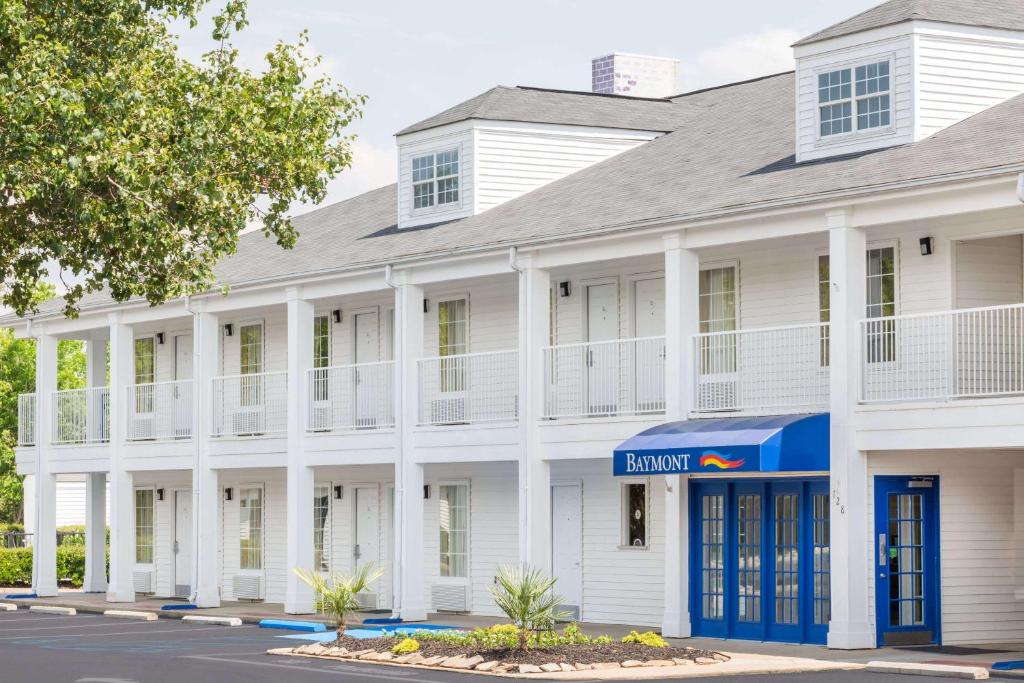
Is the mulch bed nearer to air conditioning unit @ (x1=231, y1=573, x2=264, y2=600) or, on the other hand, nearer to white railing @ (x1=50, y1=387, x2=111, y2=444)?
air conditioning unit @ (x1=231, y1=573, x2=264, y2=600)

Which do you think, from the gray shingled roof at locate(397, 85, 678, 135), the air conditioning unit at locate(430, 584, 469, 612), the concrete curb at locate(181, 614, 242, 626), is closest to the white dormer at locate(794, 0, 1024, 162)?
the gray shingled roof at locate(397, 85, 678, 135)

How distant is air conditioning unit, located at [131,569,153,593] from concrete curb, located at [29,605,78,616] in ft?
11.6

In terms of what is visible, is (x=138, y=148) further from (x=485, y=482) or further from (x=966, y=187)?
(x=485, y=482)

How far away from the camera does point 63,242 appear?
67.1 ft

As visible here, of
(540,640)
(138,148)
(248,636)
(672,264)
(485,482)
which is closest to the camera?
(138,148)

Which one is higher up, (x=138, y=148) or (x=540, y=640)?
(x=138, y=148)

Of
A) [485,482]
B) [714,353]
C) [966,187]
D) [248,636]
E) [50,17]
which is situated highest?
[50,17]

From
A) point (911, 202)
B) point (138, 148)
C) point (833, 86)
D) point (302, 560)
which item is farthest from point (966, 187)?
point (302, 560)

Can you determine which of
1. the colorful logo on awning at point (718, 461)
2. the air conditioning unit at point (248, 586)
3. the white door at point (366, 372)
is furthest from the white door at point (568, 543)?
the air conditioning unit at point (248, 586)

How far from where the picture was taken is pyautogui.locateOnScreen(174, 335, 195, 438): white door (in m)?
37.2

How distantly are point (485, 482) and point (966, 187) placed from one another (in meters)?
12.3

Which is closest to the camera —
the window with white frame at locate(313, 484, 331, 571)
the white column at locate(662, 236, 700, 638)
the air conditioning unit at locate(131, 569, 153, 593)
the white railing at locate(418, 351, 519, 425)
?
the white column at locate(662, 236, 700, 638)

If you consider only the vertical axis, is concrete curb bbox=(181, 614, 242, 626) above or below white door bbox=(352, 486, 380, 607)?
below

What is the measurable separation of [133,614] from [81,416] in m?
7.24
